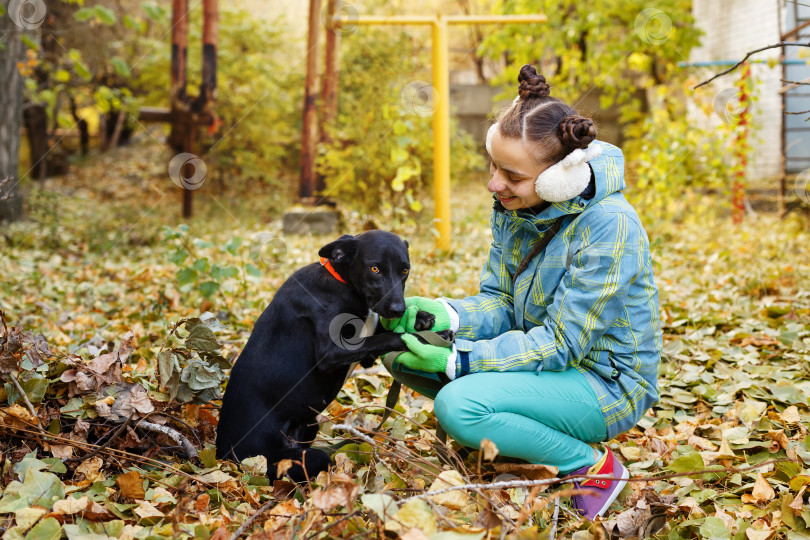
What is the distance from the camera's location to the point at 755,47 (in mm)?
9922

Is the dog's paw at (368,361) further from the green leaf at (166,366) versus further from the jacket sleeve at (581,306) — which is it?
the green leaf at (166,366)

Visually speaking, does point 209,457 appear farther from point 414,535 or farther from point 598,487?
point 598,487

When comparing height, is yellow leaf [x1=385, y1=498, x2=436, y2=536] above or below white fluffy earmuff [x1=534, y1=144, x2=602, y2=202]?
below

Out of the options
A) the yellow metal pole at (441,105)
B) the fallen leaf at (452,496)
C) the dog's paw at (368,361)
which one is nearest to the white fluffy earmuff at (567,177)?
the dog's paw at (368,361)

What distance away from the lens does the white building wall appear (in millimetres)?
9406

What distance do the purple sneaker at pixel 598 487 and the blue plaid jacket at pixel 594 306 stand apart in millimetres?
118

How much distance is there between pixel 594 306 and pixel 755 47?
9550 mm

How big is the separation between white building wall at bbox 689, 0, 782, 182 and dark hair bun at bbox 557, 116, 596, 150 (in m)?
7.45

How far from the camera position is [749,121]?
25.8 feet

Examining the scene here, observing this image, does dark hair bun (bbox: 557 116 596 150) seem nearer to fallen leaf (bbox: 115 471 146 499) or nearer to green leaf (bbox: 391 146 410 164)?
fallen leaf (bbox: 115 471 146 499)

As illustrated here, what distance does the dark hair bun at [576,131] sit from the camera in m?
2.21

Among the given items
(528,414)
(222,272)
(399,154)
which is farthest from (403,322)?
(399,154)

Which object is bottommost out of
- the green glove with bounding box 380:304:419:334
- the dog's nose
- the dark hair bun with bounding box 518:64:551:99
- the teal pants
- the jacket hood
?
the teal pants

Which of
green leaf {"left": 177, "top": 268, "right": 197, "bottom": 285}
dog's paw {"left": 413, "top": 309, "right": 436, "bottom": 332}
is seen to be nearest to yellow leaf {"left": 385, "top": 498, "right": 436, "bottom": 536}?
dog's paw {"left": 413, "top": 309, "right": 436, "bottom": 332}
